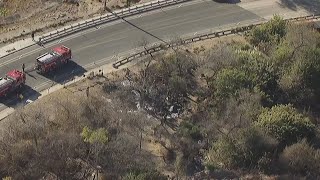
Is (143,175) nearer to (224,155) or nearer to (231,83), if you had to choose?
(224,155)

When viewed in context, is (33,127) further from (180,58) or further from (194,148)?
(180,58)

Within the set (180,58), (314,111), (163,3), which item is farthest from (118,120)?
(163,3)

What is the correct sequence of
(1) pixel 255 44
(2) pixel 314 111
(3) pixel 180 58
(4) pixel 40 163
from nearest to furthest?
(4) pixel 40 163 → (2) pixel 314 111 → (3) pixel 180 58 → (1) pixel 255 44

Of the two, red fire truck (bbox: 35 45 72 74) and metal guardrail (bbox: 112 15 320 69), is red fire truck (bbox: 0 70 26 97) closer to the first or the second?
red fire truck (bbox: 35 45 72 74)

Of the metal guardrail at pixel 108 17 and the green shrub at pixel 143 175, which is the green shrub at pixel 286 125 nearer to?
the green shrub at pixel 143 175

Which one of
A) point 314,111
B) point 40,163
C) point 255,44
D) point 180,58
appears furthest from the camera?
point 255,44

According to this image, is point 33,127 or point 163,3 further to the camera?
point 163,3

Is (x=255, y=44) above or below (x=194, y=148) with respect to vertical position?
above

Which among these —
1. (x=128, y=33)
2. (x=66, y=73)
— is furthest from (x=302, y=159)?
(x=128, y=33)
